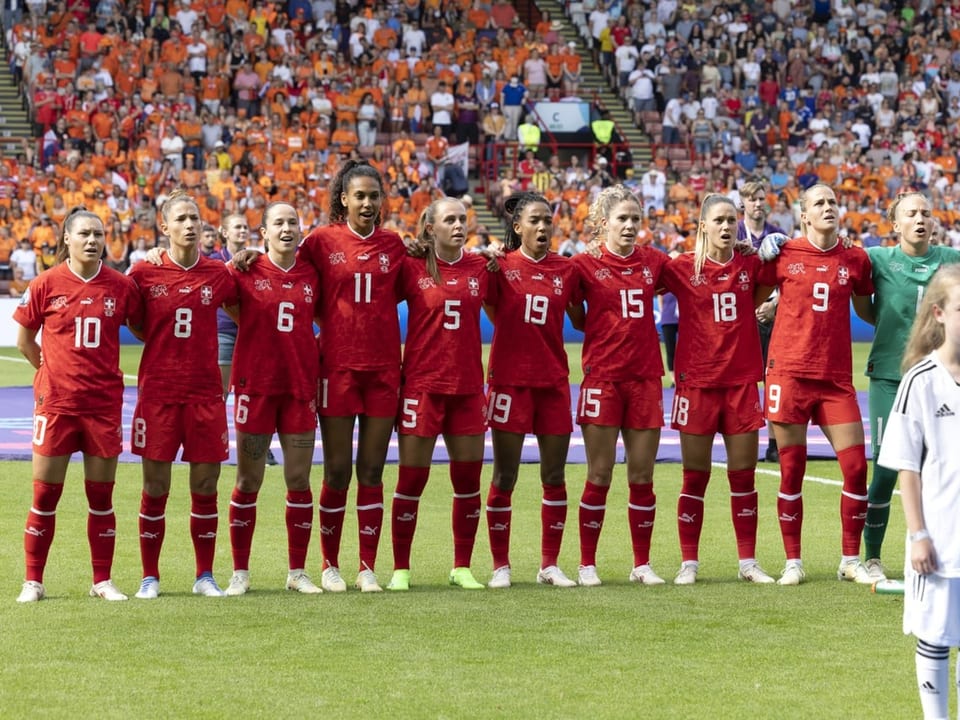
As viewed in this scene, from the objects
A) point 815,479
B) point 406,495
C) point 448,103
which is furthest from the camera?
point 448,103

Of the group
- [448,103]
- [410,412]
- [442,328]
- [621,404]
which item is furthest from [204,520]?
[448,103]

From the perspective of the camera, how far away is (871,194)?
95.6ft

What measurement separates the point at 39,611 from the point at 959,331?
167 inches

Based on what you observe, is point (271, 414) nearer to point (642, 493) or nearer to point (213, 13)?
point (642, 493)

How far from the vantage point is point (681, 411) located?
8.03 metres

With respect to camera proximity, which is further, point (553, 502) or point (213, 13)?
point (213, 13)

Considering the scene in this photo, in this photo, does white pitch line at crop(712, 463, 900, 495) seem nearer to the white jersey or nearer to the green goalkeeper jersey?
the green goalkeeper jersey

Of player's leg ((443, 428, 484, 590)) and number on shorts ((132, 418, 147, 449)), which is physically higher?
number on shorts ((132, 418, 147, 449))

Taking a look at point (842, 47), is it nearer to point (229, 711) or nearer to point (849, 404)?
point (849, 404)

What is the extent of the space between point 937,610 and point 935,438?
517 millimetres

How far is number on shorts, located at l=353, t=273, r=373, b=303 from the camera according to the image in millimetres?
7605

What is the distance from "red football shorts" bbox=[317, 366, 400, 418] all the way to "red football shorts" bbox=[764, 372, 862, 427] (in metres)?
1.92

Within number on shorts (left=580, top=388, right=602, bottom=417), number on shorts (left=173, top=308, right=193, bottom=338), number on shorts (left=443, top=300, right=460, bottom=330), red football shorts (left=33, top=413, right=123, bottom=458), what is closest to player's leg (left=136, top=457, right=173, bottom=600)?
red football shorts (left=33, top=413, right=123, bottom=458)

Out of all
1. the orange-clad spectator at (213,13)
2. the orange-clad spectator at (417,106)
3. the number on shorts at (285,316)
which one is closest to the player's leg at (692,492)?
the number on shorts at (285,316)
